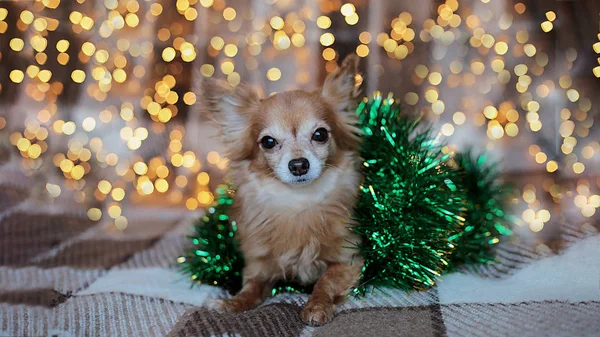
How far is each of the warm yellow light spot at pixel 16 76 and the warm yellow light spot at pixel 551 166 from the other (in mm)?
2162

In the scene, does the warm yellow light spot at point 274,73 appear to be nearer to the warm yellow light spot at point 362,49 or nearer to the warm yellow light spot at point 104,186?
the warm yellow light spot at point 362,49

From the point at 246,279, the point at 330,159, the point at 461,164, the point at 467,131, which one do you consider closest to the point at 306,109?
the point at 330,159

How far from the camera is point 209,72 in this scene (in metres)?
2.50

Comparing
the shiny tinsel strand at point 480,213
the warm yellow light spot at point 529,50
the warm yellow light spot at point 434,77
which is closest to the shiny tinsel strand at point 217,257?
the shiny tinsel strand at point 480,213

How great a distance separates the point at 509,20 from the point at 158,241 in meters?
1.59

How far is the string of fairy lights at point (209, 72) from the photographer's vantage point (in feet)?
7.72

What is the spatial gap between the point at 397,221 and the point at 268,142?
1.20 feet

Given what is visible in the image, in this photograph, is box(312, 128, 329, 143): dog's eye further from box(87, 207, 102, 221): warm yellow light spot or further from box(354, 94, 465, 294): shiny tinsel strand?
box(87, 207, 102, 221): warm yellow light spot

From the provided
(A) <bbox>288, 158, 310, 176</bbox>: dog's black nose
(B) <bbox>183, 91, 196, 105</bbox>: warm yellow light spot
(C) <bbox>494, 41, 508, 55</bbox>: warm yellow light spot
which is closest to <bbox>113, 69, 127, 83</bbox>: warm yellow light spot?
(B) <bbox>183, 91, 196, 105</bbox>: warm yellow light spot

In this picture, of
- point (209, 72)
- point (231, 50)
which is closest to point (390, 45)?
point (231, 50)

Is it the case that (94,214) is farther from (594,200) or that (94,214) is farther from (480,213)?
(594,200)

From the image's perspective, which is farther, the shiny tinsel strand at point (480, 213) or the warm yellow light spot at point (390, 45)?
the warm yellow light spot at point (390, 45)

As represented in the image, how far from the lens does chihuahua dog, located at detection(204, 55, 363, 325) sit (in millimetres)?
1396

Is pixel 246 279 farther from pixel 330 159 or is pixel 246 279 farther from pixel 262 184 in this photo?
pixel 330 159
